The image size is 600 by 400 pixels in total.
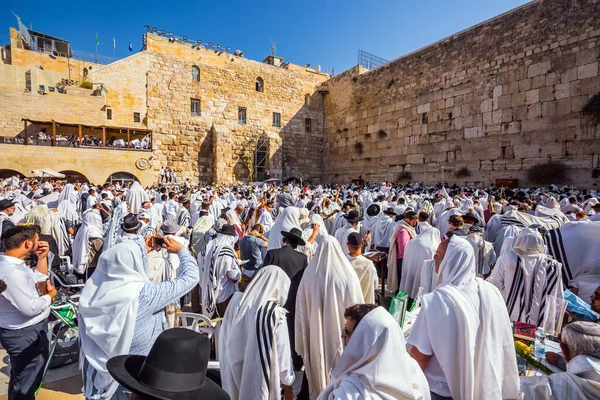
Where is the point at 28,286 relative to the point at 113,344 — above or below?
above

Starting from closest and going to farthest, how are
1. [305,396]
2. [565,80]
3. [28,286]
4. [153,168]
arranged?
[28,286] → [305,396] → [565,80] → [153,168]

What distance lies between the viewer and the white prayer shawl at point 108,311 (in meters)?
1.96

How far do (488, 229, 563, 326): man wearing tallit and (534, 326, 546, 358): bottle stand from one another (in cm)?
68

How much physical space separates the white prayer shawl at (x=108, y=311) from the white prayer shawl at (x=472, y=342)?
179 cm

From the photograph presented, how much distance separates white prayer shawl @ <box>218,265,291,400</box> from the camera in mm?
2072

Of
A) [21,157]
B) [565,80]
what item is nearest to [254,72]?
[21,157]

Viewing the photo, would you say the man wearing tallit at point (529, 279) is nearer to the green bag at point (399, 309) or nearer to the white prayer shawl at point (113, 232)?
the green bag at point (399, 309)

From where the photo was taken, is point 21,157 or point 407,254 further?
point 21,157

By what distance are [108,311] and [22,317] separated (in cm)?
109

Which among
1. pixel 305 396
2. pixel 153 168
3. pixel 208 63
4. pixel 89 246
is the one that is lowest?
pixel 305 396

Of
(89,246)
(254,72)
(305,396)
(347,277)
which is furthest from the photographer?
(254,72)

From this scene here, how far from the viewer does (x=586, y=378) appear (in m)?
1.47

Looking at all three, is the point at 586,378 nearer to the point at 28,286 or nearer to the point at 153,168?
the point at 28,286

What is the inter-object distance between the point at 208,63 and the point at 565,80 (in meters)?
19.0
